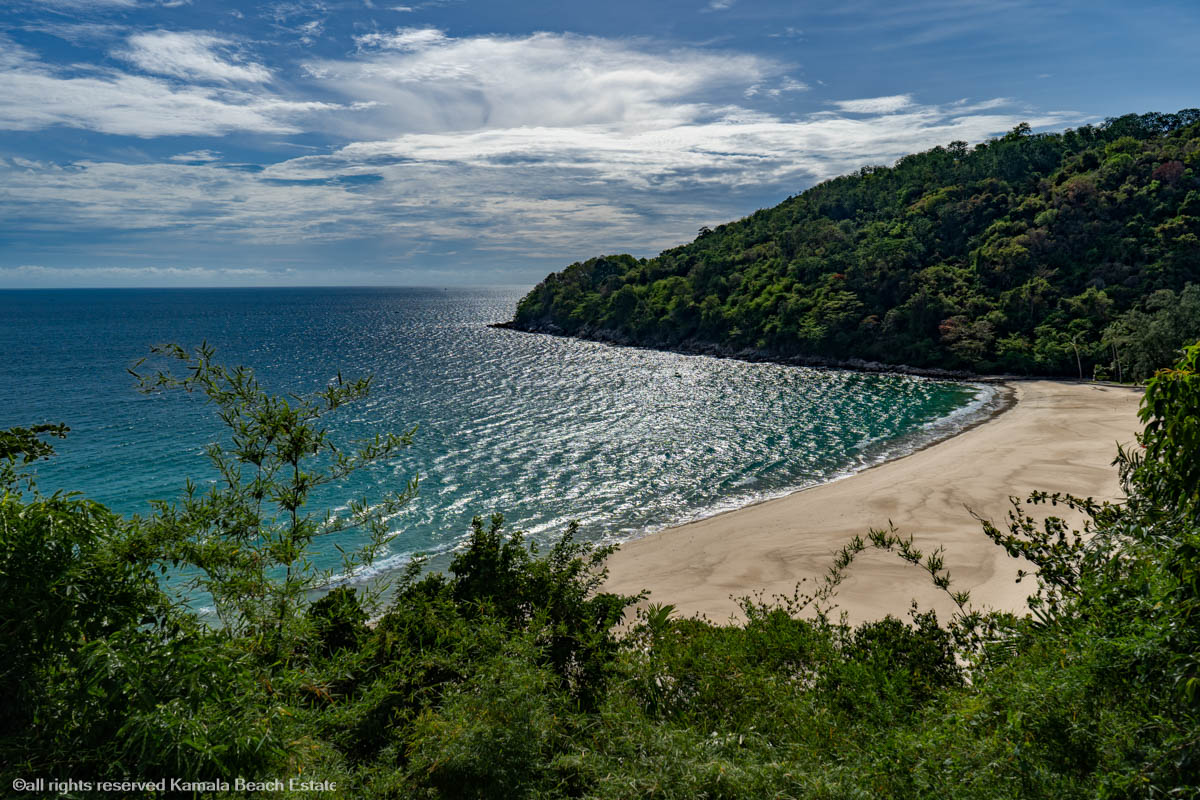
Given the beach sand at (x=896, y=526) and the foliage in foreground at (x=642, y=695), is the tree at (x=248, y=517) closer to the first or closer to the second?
the foliage in foreground at (x=642, y=695)

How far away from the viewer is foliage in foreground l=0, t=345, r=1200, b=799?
492 centimetres

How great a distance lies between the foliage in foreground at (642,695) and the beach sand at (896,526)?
10.8 metres

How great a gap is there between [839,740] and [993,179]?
375 feet

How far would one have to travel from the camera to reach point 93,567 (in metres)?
5.26

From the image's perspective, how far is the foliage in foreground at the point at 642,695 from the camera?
4.92m

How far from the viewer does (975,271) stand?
8206 cm

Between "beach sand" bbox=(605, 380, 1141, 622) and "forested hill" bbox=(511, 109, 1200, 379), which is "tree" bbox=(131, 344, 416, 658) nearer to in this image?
"beach sand" bbox=(605, 380, 1141, 622)

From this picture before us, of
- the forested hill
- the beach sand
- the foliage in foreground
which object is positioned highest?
the forested hill

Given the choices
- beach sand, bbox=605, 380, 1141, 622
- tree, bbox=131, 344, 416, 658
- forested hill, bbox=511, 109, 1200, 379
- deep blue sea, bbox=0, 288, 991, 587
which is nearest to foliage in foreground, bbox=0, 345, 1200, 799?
tree, bbox=131, 344, 416, 658

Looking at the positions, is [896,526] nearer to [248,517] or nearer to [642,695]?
[642,695]

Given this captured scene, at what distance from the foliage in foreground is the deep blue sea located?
19.7 meters

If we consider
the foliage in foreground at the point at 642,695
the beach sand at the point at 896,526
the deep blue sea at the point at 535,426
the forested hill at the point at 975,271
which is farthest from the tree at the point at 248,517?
the forested hill at the point at 975,271

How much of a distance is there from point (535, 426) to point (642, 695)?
134 ft

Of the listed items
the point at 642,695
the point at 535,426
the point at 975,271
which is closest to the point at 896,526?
the point at 642,695
